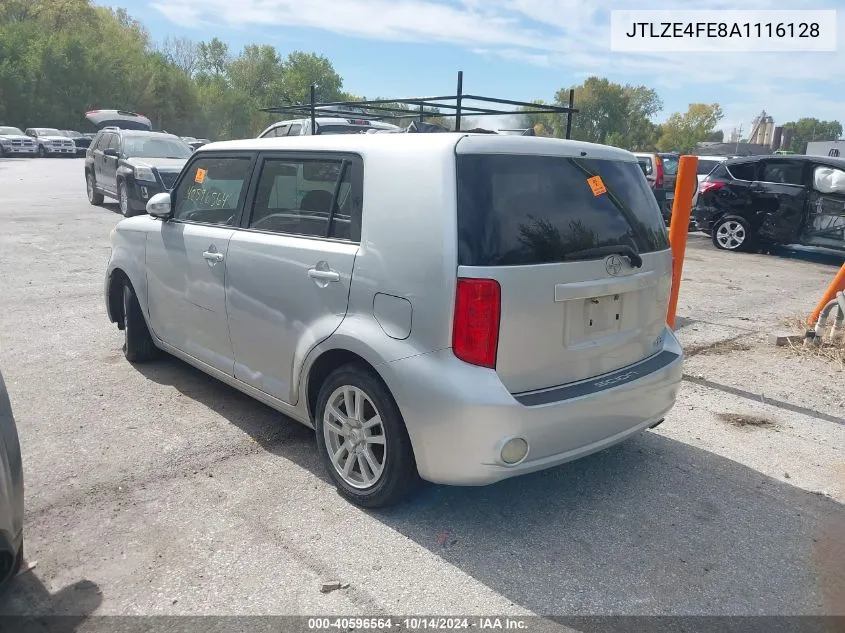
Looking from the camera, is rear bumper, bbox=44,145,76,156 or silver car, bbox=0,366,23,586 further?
rear bumper, bbox=44,145,76,156

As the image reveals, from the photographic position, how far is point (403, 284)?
9.89ft

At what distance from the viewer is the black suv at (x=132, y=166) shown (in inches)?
516

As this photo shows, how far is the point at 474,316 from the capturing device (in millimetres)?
2861

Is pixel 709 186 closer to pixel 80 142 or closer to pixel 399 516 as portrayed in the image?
pixel 399 516

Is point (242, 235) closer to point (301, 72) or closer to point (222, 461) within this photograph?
point (222, 461)

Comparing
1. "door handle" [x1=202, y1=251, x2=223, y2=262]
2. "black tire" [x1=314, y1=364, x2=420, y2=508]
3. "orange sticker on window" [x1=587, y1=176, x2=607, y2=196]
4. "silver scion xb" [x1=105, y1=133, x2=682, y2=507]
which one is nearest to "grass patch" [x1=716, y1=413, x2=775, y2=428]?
"silver scion xb" [x1=105, y1=133, x2=682, y2=507]

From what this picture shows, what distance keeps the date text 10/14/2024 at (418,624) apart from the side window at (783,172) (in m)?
11.7

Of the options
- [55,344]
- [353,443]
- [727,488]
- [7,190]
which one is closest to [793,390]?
[727,488]

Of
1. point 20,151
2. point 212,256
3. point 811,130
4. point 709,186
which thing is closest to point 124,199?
point 212,256

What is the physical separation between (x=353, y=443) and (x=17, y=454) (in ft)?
4.68

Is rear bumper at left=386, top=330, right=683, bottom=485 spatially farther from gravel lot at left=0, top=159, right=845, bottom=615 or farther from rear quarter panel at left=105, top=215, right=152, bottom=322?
rear quarter panel at left=105, top=215, right=152, bottom=322

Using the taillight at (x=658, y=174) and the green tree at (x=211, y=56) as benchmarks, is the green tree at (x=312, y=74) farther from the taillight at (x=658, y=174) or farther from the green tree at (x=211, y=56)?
the taillight at (x=658, y=174)

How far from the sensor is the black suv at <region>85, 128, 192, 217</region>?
13.1m

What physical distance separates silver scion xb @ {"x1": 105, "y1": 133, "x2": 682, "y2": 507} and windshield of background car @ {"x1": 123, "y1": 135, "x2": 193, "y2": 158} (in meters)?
11.3
